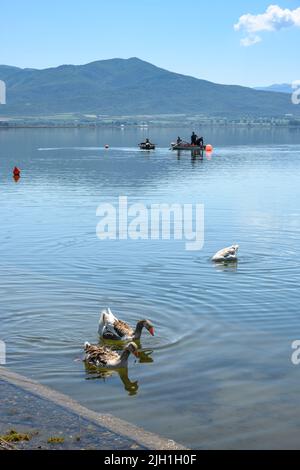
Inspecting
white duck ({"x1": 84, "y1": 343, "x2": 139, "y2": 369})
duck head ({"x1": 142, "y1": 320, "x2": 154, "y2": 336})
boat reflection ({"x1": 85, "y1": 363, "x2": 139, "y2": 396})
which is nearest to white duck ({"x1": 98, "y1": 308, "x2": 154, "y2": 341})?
duck head ({"x1": 142, "y1": 320, "x2": 154, "y2": 336})

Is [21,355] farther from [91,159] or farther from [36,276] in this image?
[91,159]

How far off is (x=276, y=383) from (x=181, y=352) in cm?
315

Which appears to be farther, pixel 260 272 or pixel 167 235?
pixel 167 235

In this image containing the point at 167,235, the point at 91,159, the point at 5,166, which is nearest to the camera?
the point at 167,235

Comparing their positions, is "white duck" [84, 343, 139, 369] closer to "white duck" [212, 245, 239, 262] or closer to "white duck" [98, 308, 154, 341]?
"white duck" [98, 308, 154, 341]

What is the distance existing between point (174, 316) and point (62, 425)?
8.98 m

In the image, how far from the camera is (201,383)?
712 inches

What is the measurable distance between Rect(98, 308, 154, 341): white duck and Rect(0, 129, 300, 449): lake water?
445mm

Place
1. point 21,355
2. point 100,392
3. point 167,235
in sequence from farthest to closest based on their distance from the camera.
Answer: point 167,235, point 21,355, point 100,392

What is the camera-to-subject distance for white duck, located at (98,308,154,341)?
69.3ft


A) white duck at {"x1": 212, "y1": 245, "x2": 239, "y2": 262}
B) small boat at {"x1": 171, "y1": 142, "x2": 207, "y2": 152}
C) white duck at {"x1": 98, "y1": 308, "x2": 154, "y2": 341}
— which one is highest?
small boat at {"x1": 171, "y1": 142, "x2": 207, "y2": 152}

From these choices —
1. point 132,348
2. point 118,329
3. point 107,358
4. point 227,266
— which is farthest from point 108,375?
point 227,266

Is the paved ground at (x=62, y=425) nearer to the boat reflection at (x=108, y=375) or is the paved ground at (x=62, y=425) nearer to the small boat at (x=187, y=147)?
the boat reflection at (x=108, y=375)
